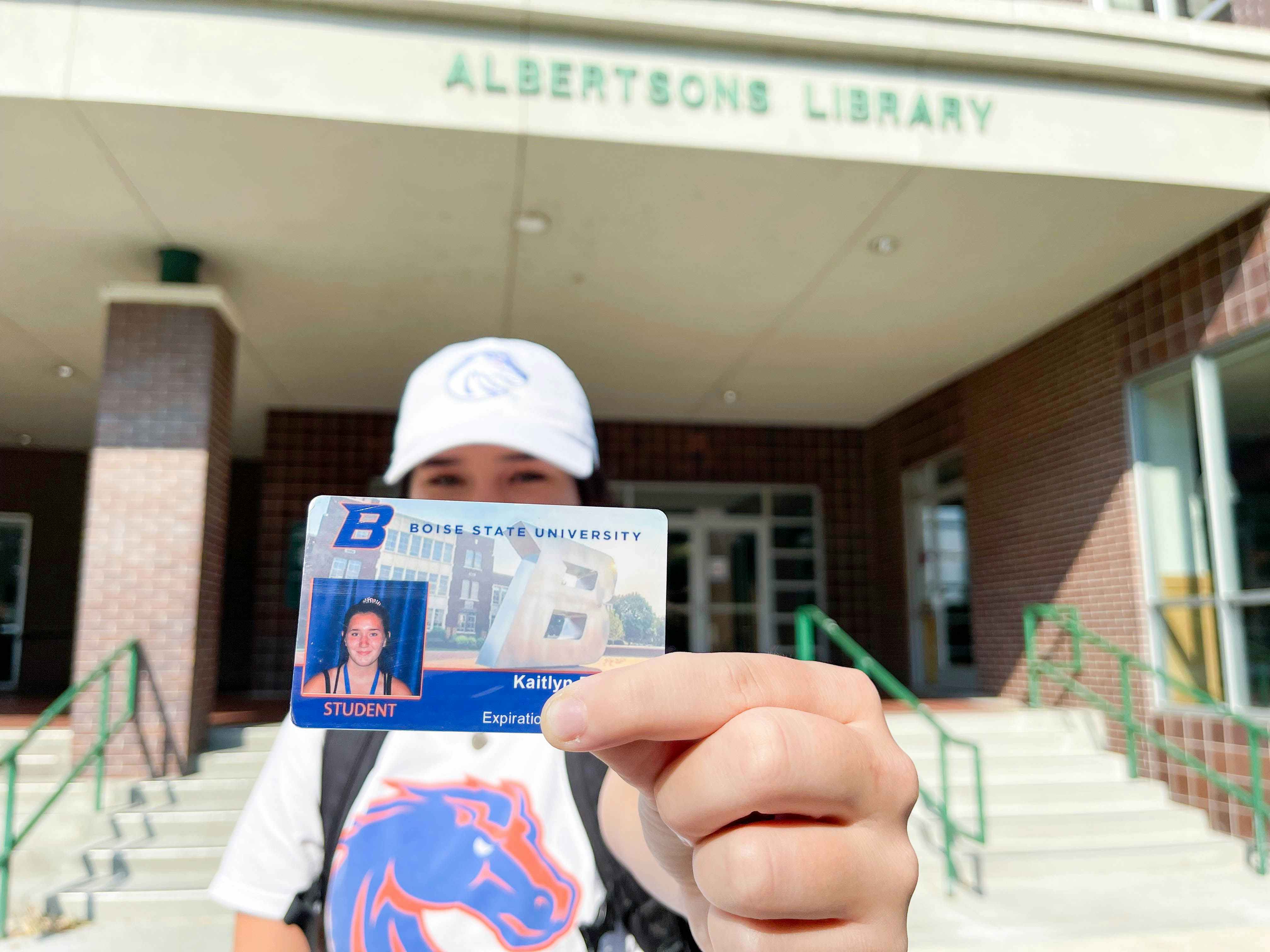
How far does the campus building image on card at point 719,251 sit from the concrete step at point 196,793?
22 centimetres

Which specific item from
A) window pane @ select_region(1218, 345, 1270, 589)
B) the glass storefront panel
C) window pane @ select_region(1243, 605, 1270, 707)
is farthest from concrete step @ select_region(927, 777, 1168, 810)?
the glass storefront panel

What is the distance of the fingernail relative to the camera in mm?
686

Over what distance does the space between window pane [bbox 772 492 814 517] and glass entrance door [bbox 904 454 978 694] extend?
1.36 meters

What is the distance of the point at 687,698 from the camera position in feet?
2.38

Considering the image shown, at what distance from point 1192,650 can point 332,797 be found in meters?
6.50

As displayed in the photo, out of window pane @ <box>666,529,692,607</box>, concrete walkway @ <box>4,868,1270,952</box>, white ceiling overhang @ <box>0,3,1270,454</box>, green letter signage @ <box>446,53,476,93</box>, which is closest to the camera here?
concrete walkway @ <box>4,868,1270,952</box>

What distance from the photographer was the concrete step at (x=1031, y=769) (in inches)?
242

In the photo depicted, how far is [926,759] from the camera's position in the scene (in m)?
6.26

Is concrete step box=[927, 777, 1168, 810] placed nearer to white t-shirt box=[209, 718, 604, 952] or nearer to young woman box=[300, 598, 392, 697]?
white t-shirt box=[209, 718, 604, 952]

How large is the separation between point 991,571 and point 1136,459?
2.19 m

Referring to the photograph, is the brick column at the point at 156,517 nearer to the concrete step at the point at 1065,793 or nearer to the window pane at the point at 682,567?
the concrete step at the point at 1065,793

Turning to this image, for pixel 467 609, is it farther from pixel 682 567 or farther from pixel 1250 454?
pixel 682 567

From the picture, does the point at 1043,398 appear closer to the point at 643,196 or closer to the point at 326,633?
the point at 643,196

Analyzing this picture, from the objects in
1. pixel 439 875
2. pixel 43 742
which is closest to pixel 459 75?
pixel 439 875
